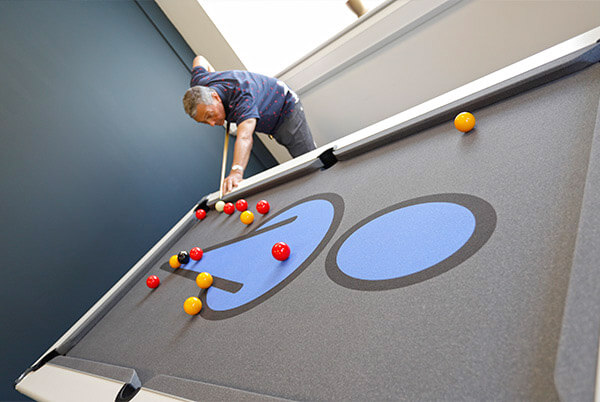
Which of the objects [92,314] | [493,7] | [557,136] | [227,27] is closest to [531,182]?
[557,136]

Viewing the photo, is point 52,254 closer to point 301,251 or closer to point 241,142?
point 241,142

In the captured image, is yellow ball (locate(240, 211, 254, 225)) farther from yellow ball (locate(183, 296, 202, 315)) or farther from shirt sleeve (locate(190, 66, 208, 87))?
shirt sleeve (locate(190, 66, 208, 87))

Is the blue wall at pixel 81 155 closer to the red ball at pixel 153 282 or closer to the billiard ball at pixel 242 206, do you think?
the red ball at pixel 153 282

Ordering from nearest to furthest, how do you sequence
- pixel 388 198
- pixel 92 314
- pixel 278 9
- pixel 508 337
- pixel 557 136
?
pixel 508 337 < pixel 557 136 < pixel 388 198 < pixel 92 314 < pixel 278 9

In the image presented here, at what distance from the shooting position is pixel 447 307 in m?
0.55

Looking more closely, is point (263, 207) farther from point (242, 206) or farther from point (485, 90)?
point (485, 90)

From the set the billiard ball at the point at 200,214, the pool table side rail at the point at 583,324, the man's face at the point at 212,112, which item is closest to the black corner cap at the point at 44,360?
the billiard ball at the point at 200,214

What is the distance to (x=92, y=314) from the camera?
1337 millimetres

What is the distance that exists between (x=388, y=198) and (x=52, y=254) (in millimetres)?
2271

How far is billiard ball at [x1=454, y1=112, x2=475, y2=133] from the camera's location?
91 centimetres

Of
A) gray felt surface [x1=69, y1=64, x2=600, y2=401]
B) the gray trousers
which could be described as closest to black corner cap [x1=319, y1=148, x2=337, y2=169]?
gray felt surface [x1=69, y1=64, x2=600, y2=401]

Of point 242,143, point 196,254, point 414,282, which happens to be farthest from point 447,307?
point 242,143

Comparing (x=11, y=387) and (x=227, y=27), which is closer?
(x=11, y=387)

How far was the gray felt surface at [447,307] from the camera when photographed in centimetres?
46
